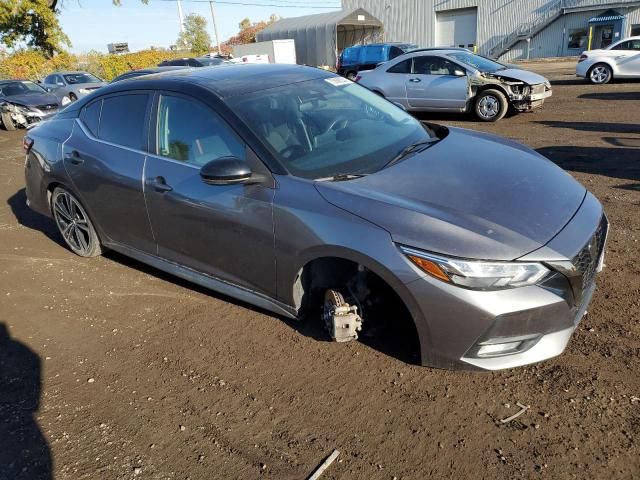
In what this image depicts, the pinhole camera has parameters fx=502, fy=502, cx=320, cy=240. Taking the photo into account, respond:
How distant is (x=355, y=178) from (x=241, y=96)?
1.00 metres

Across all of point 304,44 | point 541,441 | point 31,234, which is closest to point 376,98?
point 541,441

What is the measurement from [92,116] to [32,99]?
13.1m

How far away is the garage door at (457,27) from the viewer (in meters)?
38.9

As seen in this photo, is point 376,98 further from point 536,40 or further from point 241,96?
point 536,40

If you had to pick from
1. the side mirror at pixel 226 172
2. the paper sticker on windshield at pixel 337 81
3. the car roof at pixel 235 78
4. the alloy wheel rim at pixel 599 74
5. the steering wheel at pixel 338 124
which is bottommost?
the alloy wheel rim at pixel 599 74

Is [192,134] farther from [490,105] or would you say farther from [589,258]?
[490,105]

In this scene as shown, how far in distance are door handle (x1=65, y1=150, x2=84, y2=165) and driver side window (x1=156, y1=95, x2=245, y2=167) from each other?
101 centimetres

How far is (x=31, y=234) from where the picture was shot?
5.64m

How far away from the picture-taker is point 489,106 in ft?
33.9

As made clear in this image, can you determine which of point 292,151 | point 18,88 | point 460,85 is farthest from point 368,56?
point 292,151

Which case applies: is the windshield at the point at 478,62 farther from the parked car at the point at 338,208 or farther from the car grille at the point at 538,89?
the parked car at the point at 338,208

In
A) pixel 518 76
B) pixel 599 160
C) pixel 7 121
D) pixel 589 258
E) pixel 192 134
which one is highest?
pixel 192 134

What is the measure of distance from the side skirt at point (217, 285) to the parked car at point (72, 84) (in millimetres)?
15517

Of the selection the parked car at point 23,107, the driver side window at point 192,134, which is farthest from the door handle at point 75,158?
the parked car at point 23,107
